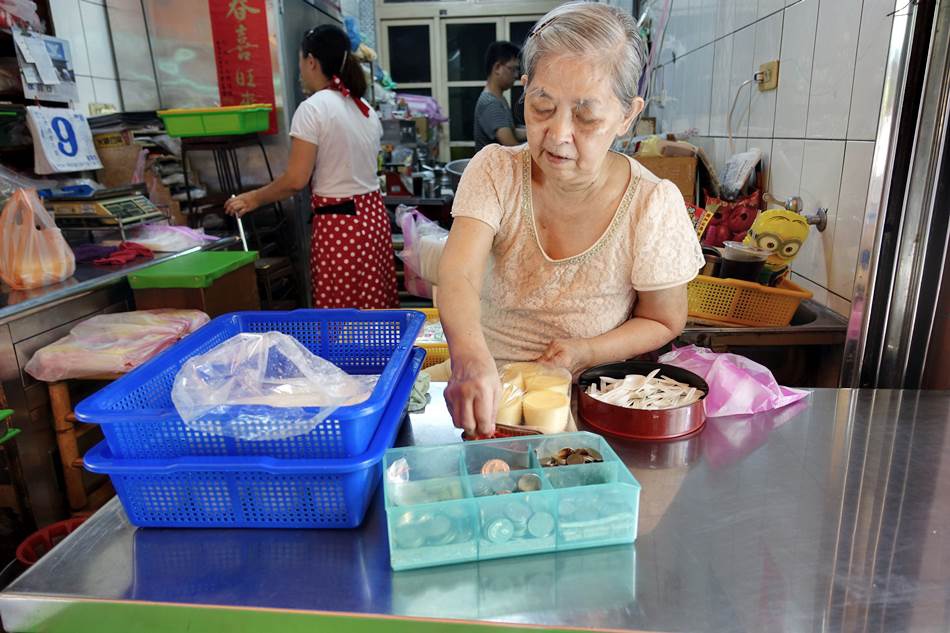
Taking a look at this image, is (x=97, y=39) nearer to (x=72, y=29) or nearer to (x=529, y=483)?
(x=72, y=29)

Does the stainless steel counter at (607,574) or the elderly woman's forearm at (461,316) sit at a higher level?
the elderly woman's forearm at (461,316)

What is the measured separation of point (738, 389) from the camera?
1.22 meters

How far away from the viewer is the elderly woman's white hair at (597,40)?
111 cm

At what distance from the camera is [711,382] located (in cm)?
125

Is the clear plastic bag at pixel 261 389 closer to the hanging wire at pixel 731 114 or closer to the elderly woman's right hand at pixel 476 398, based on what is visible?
the elderly woman's right hand at pixel 476 398

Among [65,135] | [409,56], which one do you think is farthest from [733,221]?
[409,56]

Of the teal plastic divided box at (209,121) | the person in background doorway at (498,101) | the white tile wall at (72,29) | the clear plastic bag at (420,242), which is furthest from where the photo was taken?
the person in background doorway at (498,101)

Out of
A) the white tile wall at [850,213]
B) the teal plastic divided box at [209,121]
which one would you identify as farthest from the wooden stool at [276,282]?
the white tile wall at [850,213]

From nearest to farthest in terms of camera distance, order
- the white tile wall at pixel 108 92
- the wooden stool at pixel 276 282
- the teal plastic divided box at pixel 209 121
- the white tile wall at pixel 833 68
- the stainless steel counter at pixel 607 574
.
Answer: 1. the stainless steel counter at pixel 607 574
2. the white tile wall at pixel 833 68
3. the teal plastic divided box at pixel 209 121
4. the white tile wall at pixel 108 92
5. the wooden stool at pixel 276 282

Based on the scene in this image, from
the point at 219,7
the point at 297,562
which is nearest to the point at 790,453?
the point at 297,562

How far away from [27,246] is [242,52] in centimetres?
206

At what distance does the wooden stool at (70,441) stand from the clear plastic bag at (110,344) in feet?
0.17

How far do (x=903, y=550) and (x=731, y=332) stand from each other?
114 centimetres

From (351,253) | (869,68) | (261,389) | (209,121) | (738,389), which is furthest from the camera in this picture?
(209,121)
